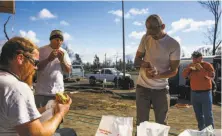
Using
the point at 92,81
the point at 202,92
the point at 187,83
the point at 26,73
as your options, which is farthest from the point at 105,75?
the point at 26,73

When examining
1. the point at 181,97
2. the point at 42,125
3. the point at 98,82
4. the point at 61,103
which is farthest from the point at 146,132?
the point at 98,82

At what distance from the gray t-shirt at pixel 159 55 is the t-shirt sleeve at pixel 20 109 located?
5.70ft

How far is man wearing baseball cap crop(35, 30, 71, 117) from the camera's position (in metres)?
3.55

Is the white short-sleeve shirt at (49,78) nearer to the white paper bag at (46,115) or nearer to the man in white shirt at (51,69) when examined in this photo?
the man in white shirt at (51,69)

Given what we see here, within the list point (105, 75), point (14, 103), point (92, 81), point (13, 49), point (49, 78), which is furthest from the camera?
point (92, 81)

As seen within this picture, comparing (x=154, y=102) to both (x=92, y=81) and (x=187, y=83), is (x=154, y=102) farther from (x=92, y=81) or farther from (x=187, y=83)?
(x=92, y=81)

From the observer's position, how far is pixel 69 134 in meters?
2.42

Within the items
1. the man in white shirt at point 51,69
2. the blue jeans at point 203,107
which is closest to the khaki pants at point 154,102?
the man in white shirt at point 51,69

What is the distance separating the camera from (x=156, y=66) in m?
3.22

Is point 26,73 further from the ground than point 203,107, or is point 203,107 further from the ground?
point 26,73

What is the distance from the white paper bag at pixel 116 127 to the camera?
255 centimetres

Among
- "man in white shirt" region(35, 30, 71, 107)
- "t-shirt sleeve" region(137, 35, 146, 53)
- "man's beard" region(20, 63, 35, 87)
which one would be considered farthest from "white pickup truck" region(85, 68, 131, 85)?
"man's beard" region(20, 63, 35, 87)

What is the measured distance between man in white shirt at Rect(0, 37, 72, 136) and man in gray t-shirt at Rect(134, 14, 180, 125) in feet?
5.09

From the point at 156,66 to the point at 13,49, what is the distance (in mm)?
1834
